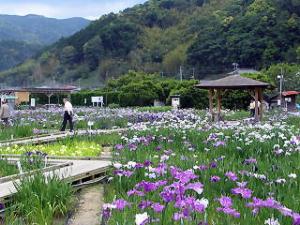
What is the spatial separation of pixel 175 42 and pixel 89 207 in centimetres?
9274

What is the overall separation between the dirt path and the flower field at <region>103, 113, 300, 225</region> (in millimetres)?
211

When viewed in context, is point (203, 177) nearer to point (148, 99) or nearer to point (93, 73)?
point (148, 99)

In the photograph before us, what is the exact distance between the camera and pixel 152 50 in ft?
323

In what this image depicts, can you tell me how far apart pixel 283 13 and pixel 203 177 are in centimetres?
6968

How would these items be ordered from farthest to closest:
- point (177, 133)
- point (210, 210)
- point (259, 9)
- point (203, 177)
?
1. point (259, 9)
2. point (177, 133)
3. point (203, 177)
4. point (210, 210)

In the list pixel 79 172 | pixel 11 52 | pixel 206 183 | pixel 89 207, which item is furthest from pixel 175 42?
pixel 206 183

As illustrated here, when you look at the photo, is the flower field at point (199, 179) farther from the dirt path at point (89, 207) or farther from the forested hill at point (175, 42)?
the forested hill at point (175, 42)

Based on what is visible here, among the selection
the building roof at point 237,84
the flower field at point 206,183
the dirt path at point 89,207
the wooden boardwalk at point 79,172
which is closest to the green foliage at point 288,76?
the building roof at point 237,84

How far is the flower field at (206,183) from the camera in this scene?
334 centimetres

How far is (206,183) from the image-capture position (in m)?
4.99

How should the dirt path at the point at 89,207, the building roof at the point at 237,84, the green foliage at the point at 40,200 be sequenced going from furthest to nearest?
the building roof at the point at 237,84 → the dirt path at the point at 89,207 → the green foliage at the point at 40,200

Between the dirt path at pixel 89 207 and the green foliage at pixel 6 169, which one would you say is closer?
the dirt path at pixel 89 207

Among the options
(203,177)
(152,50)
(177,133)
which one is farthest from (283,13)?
(203,177)

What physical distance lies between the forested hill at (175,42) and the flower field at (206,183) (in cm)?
5856
